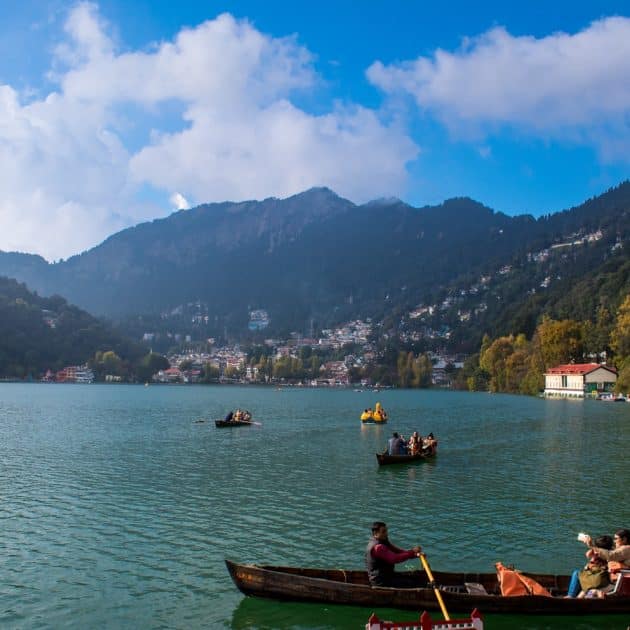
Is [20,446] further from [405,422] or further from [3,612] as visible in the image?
[405,422]

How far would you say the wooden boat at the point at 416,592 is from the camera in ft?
47.5

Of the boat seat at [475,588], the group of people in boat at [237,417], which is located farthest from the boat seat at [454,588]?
the group of people in boat at [237,417]

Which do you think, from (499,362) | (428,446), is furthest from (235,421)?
(499,362)

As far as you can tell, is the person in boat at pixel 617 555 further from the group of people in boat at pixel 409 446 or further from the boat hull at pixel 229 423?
the boat hull at pixel 229 423

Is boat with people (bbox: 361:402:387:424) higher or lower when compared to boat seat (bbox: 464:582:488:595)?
lower

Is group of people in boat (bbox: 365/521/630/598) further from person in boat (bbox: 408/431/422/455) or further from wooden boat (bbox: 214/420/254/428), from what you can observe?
wooden boat (bbox: 214/420/254/428)

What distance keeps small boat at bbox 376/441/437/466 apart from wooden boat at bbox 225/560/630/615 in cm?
2168

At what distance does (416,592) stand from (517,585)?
2.48 m

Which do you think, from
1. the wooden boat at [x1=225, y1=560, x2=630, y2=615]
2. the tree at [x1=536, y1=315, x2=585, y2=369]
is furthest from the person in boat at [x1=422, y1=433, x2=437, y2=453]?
the tree at [x1=536, y1=315, x2=585, y2=369]

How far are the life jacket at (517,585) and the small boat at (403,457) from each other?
21950 millimetres

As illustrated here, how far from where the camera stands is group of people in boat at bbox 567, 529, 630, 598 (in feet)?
48.6

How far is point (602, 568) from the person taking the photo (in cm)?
1500

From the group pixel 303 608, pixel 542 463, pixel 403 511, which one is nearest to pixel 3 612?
pixel 303 608

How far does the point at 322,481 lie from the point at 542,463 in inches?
596
